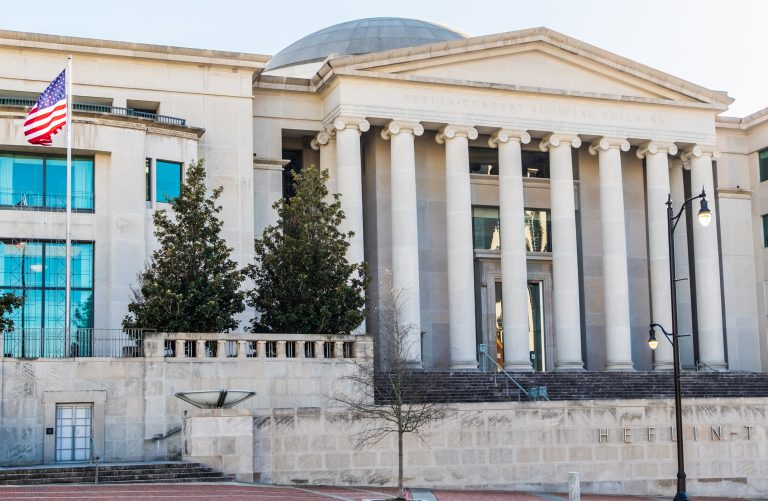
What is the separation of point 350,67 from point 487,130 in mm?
6858

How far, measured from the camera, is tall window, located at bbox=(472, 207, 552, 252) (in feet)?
178

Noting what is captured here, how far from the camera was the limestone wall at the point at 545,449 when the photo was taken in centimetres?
3425

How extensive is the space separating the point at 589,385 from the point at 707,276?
35.6 feet

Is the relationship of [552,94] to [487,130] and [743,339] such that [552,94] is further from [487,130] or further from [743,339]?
[743,339]

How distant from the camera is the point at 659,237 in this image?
175ft

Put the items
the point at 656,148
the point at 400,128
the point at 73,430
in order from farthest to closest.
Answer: the point at 656,148 → the point at 400,128 → the point at 73,430

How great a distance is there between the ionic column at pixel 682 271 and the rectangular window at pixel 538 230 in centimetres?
621

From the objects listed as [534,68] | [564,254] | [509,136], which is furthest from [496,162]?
[564,254]

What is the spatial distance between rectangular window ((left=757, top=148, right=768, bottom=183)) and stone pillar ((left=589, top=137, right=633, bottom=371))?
31.4ft

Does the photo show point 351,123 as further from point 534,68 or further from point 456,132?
point 534,68

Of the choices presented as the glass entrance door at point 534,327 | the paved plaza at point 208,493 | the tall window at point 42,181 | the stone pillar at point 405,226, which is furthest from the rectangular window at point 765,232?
the tall window at point 42,181

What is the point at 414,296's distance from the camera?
1911 inches

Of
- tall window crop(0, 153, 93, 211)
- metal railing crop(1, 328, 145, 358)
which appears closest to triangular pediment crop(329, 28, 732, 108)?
tall window crop(0, 153, 93, 211)

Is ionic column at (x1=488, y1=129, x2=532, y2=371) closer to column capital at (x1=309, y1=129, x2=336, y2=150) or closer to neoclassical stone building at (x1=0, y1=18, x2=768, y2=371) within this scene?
neoclassical stone building at (x1=0, y1=18, x2=768, y2=371)
